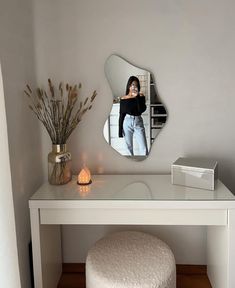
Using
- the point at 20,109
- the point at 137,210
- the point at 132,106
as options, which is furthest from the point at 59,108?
the point at 137,210

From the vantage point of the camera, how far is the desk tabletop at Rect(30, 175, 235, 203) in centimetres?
159

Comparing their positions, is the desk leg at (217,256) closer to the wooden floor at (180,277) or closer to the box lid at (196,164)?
the wooden floor at (180,277)

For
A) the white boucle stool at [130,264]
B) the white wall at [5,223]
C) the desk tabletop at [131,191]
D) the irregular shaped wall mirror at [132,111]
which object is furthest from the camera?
the irregular shaped wall mirror at [132,111]

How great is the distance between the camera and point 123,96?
6.37ft

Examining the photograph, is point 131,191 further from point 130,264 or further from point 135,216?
point 130,264

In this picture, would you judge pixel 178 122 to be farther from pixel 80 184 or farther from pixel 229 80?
pixel 80 184

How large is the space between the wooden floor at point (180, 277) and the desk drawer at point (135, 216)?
642 millimetres

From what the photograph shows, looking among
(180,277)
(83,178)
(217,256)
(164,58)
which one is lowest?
(180,277)

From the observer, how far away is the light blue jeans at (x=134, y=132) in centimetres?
196

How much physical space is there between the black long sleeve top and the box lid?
365 millimetres

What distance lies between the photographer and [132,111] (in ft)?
6.40

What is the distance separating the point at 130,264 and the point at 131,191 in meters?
0.35

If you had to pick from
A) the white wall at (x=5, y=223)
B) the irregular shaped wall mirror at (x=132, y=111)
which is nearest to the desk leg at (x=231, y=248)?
the irregular shaped wall mirror at (x=132, y=111)

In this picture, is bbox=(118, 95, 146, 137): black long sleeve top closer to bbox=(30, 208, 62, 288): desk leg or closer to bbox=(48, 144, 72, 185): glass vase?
bbox=(48, 144, 72, 185): glass vase
